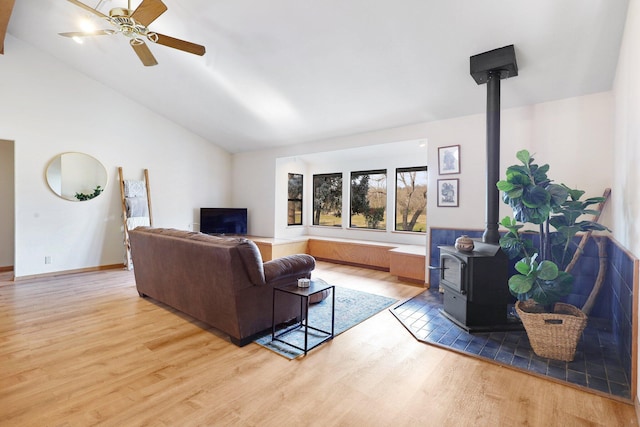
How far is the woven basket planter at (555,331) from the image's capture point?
7.78 feet

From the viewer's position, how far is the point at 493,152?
3191mm

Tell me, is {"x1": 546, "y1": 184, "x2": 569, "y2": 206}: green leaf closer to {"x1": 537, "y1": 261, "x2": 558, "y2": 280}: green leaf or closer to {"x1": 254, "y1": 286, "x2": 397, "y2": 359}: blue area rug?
{"x1": 537, "y1": 261, "x2": 558, "y2": 280}: green leaf

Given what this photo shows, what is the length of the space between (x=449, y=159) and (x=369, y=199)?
257cm

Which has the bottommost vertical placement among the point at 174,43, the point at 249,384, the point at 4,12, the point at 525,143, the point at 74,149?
the point at 249,384

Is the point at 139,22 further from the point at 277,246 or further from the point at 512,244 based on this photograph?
the point at 277,246

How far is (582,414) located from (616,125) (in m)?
2.71

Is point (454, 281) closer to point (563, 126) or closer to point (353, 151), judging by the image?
point (563, 126)

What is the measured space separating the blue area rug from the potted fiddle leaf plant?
1.48 m

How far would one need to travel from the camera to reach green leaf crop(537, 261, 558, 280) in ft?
7.99

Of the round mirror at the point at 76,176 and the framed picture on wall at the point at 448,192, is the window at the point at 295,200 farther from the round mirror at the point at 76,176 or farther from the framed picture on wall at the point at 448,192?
the framed picture on wall at the point at 448,192

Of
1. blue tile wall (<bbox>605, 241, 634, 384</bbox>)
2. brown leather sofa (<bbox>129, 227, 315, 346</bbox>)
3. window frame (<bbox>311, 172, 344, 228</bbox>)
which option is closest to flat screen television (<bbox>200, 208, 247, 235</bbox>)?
window frame (<bbox>311, 172, 344, 228</bbox>)

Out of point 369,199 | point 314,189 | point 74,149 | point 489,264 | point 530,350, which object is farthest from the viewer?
point 314,189

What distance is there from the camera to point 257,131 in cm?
602

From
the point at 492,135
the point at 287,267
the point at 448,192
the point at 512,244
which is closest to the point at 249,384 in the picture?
the point at 287,267
